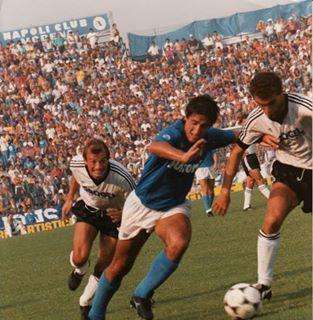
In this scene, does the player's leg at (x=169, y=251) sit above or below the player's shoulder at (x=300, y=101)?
below

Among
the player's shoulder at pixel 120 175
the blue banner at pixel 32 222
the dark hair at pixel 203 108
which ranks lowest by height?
the blue banner at pixel 32 222

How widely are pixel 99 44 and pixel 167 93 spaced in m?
5.17

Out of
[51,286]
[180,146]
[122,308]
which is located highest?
[180,146]

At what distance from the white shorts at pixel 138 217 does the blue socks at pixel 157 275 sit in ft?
0.93

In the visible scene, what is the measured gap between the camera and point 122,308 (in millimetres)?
8133

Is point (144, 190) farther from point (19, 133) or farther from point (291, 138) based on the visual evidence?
point (19, 133)

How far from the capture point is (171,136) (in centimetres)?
650

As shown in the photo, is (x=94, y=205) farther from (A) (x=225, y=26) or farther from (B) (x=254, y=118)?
(A) (x=225, y=26)

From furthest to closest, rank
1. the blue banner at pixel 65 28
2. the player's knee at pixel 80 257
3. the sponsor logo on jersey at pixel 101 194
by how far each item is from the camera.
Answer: the blue banner at pixel 65 28 → the player's knee at pixel 80 257 → the sponsor logo on jersey at pixel 101 194

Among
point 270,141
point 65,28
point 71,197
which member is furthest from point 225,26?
point 270,141

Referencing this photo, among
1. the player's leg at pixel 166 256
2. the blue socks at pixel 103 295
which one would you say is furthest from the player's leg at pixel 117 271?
the player's leg at pixel 166 256

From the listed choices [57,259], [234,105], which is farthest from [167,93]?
[57,259]

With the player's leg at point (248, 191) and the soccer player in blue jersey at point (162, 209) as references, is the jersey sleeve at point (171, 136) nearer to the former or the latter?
the soccer player in blue jersey at point (162, 209)

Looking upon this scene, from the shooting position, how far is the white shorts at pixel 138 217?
670 centimetres
